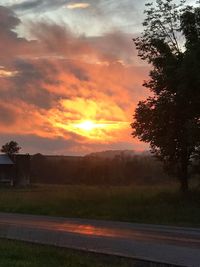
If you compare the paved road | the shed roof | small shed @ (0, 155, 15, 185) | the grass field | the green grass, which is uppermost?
the shed roof

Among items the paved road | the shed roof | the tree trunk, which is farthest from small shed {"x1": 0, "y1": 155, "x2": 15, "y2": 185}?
the paved road

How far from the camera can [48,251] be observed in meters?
13.7

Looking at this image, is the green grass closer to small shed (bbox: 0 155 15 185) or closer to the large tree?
the large tree

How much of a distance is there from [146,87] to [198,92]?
5239 millimetres

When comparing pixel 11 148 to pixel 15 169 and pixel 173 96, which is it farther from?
pixel 173 96

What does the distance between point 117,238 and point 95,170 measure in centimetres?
8346

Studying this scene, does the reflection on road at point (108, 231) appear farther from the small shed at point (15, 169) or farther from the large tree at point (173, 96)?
the small shed at point (15, 169)

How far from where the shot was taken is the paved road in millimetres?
12898

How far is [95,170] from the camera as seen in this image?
99.6m

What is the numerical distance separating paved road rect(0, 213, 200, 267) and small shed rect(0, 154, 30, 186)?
6314 centimetres

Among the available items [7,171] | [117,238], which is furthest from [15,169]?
[117,238]

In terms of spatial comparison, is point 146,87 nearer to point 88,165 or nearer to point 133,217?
point 133,217

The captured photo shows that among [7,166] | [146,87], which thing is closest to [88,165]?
[7,166]

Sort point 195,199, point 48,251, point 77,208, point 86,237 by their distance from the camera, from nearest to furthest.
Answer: point 48,251
point 86,237
point 77,208
point 195,199
